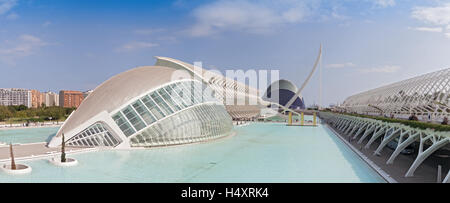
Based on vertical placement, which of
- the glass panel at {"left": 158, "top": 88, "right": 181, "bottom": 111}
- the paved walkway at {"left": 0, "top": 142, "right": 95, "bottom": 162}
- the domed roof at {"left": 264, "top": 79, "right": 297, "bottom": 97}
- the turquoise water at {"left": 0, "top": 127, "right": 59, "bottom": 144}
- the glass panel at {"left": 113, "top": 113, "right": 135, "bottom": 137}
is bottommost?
the turquoise water at {"left": 0, "top": 127, "right": 59, "bottom": 144}

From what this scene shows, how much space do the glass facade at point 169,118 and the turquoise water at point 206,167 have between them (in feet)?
4.77

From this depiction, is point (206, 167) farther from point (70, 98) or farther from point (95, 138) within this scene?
point (70, 98)

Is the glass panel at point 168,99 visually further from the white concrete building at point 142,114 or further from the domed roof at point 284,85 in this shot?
the domed roof at point 284,85

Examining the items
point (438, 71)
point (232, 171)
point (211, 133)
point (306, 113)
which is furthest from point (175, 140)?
point (306, 113)

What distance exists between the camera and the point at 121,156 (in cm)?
1748

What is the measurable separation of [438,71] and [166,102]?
26.9 m

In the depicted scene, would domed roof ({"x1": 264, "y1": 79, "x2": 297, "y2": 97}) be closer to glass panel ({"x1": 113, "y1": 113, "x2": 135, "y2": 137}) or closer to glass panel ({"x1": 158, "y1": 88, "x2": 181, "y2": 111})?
glass panel ({"x1": 158, "y1": 88, "x2": 181, "y2": 111})

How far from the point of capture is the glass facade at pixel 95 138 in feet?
66.8

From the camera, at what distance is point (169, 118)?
22016mm

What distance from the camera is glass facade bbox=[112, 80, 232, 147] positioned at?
818 inches

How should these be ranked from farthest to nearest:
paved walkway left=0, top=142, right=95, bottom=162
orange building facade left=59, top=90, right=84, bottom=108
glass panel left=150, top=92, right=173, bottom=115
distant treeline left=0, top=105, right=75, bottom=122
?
orange building facade left=59, top=90, right=84, bottom=108, distant treeline left=0, top=105, right=75, bottom=122, glass panel left=150, top=92, right=173, bottom=115, paved walkway left=0, top=142, right=95, bottom=162

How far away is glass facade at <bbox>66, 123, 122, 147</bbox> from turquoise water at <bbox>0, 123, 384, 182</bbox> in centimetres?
153

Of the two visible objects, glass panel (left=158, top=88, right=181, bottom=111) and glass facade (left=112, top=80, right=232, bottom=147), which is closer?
glass facade (left=112, top=80, right=232, bottom=147)

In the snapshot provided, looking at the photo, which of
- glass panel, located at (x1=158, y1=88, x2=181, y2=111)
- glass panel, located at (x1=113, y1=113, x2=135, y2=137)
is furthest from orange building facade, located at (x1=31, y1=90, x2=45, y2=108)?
glass panel, located at (x1=113, y1=113, x2=135, y2=137)
